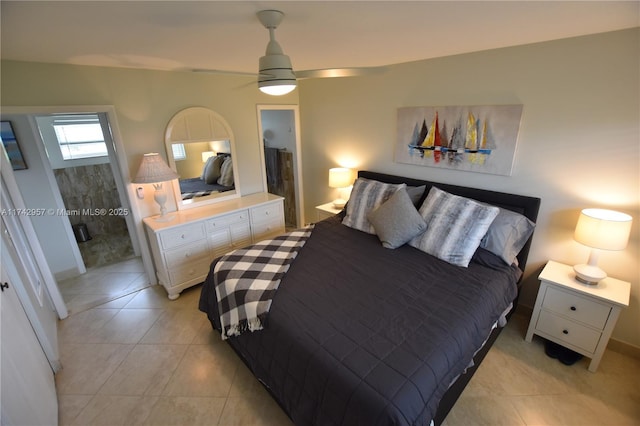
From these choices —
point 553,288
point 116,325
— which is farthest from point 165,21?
point 553,288

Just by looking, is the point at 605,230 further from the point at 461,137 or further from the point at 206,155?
→ the point at 206,155

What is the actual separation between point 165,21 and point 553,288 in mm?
2860

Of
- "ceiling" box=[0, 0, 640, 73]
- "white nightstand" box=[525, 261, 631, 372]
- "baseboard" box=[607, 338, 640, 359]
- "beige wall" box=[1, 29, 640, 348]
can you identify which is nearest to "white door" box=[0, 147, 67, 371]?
"beige wall" box=[1, 29, 640, 348]

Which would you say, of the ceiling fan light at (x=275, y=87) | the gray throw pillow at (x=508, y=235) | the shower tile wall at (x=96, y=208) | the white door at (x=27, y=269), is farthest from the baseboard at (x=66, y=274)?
the gray throw pillow at (x=508, y=235)

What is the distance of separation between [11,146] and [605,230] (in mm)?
5017

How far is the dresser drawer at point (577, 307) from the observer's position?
187cm

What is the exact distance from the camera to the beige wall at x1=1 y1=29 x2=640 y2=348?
186cm

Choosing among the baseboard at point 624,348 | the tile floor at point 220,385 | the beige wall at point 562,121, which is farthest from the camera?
the baseboard at point 624,348

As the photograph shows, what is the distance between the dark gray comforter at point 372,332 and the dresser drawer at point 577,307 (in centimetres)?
26

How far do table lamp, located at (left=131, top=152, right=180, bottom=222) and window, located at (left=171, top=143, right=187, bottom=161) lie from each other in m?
0.22

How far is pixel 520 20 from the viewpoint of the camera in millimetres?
1473

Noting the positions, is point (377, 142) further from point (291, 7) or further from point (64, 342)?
point (64, 342)

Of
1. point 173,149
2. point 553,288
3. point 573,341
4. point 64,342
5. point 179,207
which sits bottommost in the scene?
point 64,342

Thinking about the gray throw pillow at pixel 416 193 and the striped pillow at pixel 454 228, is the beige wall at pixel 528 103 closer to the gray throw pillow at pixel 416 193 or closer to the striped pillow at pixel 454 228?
the gray throw pillow at pixel 416 193
